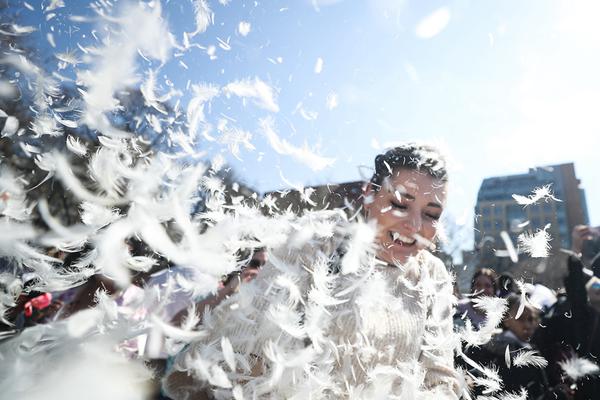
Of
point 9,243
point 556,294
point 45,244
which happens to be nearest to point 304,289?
point 45,244

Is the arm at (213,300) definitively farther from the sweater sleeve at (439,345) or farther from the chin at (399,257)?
the sweater sleeve at (439,345)

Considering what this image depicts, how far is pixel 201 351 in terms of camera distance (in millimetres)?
1351

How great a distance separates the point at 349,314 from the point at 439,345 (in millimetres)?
464

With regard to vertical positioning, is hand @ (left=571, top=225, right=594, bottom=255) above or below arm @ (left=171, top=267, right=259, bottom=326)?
below

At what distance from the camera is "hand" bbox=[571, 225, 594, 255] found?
3.04m

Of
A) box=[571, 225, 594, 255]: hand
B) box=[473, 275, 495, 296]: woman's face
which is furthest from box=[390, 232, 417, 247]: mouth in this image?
box=[473, 275, 495, 296]: woman's face

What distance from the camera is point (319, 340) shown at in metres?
1.45

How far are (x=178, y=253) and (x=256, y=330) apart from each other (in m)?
0.47

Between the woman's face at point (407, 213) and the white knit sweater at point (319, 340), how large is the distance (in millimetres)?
122

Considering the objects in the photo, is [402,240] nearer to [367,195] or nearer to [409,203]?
[409,203]

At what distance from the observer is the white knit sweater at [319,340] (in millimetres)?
1356

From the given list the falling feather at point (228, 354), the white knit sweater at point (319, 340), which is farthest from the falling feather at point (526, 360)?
the falling feather at point (228, 354)

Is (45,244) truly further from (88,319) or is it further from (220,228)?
(220,228)

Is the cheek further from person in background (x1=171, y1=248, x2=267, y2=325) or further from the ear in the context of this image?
person in background (x1=171, y1=248, x2=267, y2=325)
